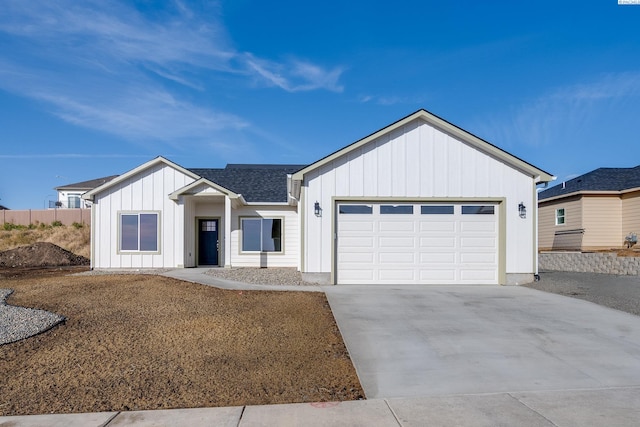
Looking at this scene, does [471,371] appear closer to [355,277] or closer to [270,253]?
[355,277]

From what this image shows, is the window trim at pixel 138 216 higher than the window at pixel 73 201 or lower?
lower

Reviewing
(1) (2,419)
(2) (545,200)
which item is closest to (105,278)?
(1) (2,419)

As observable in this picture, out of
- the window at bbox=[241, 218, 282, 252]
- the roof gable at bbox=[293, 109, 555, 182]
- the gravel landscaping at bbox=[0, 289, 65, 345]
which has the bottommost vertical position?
the gravel landscaping at bbox=[0, 289, 65, 345]

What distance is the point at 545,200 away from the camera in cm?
2262

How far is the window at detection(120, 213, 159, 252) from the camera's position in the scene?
16734 mm

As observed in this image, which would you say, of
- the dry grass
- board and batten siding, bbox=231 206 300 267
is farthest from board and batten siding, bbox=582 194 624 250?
the dry grass

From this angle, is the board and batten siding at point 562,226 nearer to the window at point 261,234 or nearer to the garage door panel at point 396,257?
the garage door panel at point 396,257

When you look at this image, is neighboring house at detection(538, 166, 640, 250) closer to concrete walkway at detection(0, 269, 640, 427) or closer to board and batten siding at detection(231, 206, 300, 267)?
concrete walkway at detection(0, 269, 640, 427)

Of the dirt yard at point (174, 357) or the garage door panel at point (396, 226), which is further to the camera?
the garage door panel at point (396, 226)

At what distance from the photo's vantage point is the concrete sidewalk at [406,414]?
400 cm

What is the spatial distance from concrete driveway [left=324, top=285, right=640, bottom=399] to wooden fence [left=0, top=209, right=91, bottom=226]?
30205mm

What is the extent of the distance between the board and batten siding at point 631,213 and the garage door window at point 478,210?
10.7m

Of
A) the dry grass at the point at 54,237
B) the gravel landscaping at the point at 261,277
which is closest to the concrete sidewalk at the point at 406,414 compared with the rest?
the gravel landscaping at the point at 261,277

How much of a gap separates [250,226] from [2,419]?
45.8 ft
